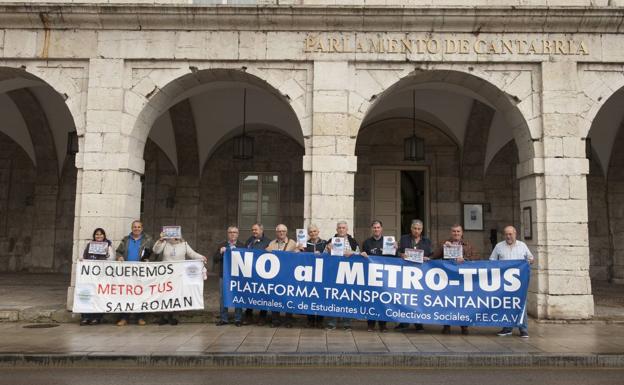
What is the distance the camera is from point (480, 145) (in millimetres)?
14188

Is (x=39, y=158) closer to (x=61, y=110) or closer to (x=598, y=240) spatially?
(x=61, y=110)

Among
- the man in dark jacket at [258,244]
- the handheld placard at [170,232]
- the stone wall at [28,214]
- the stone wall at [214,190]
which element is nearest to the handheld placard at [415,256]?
the man in dark jacket at [258,244]

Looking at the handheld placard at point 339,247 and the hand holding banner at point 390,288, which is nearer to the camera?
the hand holding banner at point 390,288

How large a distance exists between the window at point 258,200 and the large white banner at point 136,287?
21.8ft

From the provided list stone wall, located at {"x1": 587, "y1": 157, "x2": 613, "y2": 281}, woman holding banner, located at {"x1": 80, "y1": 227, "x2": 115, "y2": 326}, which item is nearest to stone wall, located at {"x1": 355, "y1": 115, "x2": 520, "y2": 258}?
stone wall, located at {"x1": 587, "y1": 157, "x2": 613, "y2": 281}

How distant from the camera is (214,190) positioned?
49.1 feet

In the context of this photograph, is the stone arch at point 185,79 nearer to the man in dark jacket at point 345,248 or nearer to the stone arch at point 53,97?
the stone arch at point 53,97

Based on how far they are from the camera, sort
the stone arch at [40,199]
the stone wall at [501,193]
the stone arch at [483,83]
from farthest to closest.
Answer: the stone arch at [40,199] < the stone wall at [501,193] < the stone arch at [483,83]

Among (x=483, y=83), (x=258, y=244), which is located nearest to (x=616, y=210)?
(x=483, y=83)

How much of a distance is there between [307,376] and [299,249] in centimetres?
295

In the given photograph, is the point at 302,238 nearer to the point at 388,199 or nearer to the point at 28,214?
the point at 388,199

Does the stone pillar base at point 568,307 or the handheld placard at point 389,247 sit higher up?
the handheld placard at point 389,247

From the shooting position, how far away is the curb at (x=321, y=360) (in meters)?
5.98

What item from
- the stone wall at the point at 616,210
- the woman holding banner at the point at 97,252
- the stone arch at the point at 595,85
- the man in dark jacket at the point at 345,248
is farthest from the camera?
the stone wall at the point at 616,210
